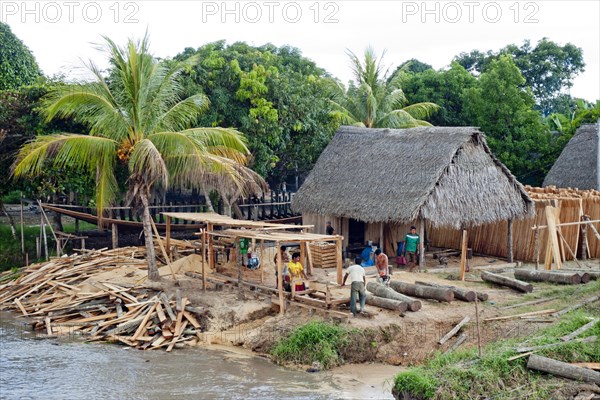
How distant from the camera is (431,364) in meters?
13.0

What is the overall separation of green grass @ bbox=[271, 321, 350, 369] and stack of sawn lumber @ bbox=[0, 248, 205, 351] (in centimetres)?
258

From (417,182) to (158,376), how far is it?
9.34 metres

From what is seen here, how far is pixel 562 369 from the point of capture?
12.2m

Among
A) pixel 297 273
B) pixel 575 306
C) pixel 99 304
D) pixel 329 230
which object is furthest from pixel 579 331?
pixel 99 304

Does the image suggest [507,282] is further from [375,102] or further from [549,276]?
[375,102]

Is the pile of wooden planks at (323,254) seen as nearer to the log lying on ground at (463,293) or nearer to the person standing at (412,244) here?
the person standing at (412,244)

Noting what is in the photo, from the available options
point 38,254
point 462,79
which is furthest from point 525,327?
point 462,79

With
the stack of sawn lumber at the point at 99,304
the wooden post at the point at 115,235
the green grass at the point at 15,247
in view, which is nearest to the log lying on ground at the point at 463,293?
the stack of sawn lumber at the point at 99,304

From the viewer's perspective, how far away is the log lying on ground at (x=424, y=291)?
1691 cm

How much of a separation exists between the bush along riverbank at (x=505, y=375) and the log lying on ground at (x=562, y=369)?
2.3 inches

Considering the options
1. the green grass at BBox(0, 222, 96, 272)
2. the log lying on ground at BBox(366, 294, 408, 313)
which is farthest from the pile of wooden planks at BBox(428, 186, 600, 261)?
the green grass at BBox(0, 222, 96, 272)

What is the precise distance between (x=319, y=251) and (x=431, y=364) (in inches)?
323

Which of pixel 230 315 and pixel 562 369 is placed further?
pixel 230 315

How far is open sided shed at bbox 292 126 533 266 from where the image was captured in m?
20.6
